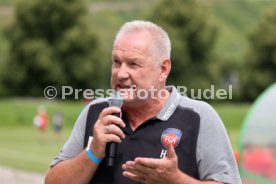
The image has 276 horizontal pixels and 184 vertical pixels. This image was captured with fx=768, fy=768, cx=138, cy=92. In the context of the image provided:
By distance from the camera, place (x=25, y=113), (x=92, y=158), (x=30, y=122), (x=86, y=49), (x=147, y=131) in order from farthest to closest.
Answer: (x=86, y=49), (x=25, y=113), (x=30, y=122), (x=147, y=131), (x=92, y=158)

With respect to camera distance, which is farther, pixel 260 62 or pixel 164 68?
pixel 260 62

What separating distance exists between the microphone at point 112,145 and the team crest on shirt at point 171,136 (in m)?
0.31

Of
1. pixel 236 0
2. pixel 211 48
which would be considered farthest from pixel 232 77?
pixel 236 0

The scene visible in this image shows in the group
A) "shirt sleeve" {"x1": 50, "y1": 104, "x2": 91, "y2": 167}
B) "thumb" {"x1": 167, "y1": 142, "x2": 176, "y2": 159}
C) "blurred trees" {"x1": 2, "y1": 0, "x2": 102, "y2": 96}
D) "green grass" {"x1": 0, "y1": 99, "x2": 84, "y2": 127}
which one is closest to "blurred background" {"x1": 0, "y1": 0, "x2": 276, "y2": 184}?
"blurred trees" {"x1": 2, "y1": 0, "x2": 102, "y2": 96}

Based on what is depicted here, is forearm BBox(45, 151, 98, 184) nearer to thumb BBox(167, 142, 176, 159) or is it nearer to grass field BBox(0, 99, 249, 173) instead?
thumb BBox(167, 142, 176, 159)

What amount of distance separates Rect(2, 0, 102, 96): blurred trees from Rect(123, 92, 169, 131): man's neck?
72.0 metres

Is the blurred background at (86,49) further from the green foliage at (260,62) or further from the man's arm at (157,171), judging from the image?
the man's arm at (157,171)

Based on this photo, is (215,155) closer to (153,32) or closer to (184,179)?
(184,179)

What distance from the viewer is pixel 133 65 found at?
14.0 ft

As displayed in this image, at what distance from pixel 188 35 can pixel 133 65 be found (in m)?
75.3

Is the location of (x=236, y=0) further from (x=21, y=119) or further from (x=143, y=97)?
(x=143, y=97)

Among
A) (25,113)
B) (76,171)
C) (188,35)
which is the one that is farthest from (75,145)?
(188,35)

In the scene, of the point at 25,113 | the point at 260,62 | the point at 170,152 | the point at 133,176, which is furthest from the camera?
the point at 260,62

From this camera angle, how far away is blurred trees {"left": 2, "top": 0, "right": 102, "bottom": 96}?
3024 inches
